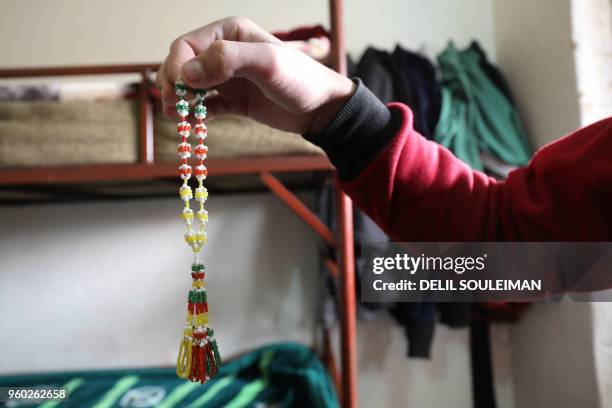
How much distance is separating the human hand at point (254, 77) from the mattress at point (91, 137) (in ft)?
1.28

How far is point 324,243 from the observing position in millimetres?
1101

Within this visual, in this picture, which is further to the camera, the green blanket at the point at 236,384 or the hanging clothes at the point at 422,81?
the hanging clothes at the point at 422,81

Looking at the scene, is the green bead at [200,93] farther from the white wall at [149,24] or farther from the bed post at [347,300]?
the white wall at [149,24]

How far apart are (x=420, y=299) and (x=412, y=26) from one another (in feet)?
3.17

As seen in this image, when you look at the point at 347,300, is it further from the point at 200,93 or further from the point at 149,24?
the point at 149,24

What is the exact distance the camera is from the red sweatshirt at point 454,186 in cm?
36

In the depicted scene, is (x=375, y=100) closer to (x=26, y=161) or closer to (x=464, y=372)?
(x=26, y=161)

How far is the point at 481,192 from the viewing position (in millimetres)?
444

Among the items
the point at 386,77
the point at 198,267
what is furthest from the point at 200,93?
the point at 386,77

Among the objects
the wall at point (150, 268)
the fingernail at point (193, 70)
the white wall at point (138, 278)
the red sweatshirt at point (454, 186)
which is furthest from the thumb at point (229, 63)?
the white wall at point (138, 278)

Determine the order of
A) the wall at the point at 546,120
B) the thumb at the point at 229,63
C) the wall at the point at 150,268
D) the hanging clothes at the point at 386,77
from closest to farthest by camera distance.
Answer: the thumb at the point at 229,63 < the wall at the point at 546,120 < the hanging clothes at the point at 386,77 < the wall at the point at 150,268

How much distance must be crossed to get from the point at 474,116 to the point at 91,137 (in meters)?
0.98

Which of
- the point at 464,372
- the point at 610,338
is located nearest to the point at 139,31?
the point at 610,338

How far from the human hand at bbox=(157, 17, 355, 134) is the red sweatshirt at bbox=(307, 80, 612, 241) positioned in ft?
0.10
